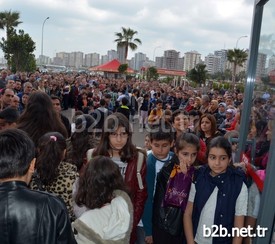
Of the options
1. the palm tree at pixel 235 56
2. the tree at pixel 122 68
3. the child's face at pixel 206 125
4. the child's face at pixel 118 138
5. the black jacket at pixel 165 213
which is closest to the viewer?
the black jacket at pixel 165 213

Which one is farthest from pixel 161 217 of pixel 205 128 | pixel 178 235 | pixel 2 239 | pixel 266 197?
pixel 205 128

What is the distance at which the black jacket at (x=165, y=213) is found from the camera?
115 inches

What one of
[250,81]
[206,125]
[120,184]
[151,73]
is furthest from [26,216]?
[151,73]

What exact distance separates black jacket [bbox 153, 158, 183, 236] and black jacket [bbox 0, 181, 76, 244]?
4.62 feet

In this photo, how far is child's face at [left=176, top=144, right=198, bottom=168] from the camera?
3.13 metres

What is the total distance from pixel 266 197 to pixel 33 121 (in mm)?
2786

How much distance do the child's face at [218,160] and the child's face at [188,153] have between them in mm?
296

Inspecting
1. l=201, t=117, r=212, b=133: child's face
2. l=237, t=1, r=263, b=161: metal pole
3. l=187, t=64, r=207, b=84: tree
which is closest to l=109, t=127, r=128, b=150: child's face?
l=237, t=1, r=263, b=161: metal pole

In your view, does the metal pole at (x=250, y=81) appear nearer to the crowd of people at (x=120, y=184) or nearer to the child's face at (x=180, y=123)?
the crowd of people at (x=120, y=184)

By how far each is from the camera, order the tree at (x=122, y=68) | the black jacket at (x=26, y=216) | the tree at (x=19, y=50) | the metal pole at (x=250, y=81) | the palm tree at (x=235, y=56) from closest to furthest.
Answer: the black jacket at (x=26, y=216) → the metal pole at (x=250, y=81) → the tree at (x=19, y=50) → the tree at (x=122, y=68) → the palm tree at (x=235, y=56)

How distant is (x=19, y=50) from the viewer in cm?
3152

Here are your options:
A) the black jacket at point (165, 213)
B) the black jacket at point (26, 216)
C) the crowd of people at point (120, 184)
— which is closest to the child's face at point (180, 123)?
the crowd of people at point (120, 184)

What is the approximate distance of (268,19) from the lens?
118 inches

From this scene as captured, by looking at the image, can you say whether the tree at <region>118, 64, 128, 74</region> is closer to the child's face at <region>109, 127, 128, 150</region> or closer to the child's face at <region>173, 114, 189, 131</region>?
the child's face at <region>173, 114, 189, 131</region>
